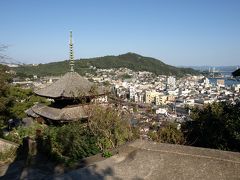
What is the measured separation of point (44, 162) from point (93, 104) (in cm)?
236

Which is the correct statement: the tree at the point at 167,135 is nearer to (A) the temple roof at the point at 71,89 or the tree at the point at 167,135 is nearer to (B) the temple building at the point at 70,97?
(B) the temple building at the point at 70,97

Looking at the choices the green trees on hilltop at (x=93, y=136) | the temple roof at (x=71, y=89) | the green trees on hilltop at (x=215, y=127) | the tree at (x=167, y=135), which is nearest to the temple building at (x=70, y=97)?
the temple roof at (x=71, y=89)

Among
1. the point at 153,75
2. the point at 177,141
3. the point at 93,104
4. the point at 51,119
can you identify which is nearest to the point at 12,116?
the point at 51,119

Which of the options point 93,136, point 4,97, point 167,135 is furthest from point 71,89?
point 4,97

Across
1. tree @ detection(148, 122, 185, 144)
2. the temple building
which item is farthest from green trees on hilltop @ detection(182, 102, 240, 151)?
the temple building

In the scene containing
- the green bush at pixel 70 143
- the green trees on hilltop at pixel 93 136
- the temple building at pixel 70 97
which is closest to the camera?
the green bush at pixel 70 143

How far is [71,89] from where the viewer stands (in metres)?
10.4

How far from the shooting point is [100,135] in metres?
8.03

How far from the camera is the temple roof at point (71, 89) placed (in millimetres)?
9969

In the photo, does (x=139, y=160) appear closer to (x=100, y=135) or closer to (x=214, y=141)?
(x=100, y=135)

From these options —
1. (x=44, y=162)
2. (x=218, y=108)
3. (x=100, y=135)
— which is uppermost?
(x=218, y=108)

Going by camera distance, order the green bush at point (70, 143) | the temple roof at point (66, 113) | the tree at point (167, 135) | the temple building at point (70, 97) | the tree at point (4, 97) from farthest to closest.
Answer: the tree at point (4, 97)
the temple roof at point (66, 113)
the temple building at point (70, 97)
the tree at point (167, 135)
the green bush at point (70, 143)

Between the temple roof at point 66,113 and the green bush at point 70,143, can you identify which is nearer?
the green bush at point 70,143

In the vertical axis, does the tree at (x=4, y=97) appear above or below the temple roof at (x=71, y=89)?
below
